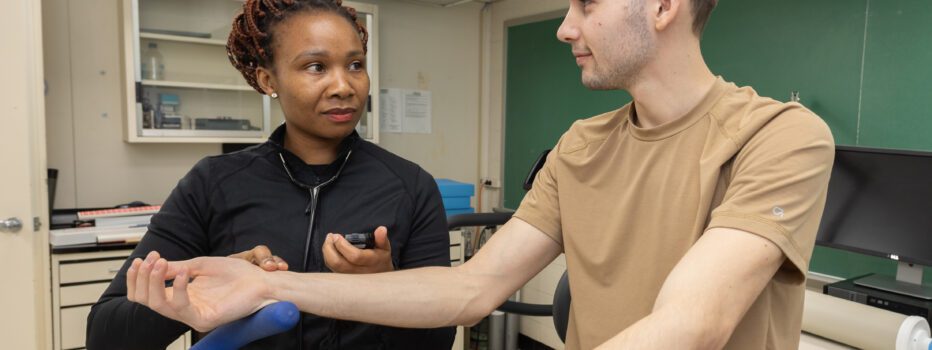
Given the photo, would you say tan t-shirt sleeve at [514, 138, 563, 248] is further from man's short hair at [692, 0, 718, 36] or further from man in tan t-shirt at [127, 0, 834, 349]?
man's short hair at [692, 0, 718, 36]

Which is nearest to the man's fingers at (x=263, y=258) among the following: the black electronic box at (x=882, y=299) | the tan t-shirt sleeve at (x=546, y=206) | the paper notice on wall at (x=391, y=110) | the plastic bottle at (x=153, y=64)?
the tan t-shirt sleeve at (x=546, y=206)

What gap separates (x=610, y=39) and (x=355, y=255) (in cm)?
53

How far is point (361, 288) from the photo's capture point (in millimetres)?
1018

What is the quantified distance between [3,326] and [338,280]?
83.8 inches

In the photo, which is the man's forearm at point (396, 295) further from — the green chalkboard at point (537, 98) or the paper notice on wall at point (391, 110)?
the paper notice on wall at point (391, 110)

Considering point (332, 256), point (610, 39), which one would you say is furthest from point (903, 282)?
point (332, 256)

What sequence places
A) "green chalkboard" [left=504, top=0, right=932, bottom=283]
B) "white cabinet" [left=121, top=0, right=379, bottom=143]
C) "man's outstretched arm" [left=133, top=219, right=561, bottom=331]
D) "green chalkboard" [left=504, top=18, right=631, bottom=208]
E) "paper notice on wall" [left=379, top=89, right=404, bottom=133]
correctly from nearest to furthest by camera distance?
"man's outstretched arm" [left=133, top=219, right=561, bottom=331] → "green chalkboard" [left=504, top=0, right=932, bottom=283] → "white cabinet" [left=121, top=0, right=379, bottom=143] → "green chalkboard" [left=504, top=18, right=631, bottom=208] → "paper notice on wall" [left=379, top=89, right=404, bottom=133]

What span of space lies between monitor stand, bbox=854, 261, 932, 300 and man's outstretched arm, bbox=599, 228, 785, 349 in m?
1.32

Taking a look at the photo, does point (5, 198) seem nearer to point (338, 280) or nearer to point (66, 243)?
point (66, 243)

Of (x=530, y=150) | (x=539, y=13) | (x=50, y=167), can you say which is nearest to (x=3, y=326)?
(x=50, y=167)

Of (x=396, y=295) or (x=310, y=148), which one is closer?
(x=396, y=295)

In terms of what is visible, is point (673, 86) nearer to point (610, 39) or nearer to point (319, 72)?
point (610, 39)

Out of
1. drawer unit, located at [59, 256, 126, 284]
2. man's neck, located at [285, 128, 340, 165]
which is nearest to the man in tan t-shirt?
man's neck, located at [285, 128, 340, 165]

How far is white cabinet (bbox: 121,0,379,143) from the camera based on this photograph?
281 cm
